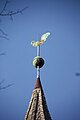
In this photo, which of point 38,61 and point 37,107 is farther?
point 38,61

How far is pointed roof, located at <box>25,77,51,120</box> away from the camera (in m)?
11.6

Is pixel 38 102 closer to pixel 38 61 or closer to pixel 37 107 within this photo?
pixel 37 107

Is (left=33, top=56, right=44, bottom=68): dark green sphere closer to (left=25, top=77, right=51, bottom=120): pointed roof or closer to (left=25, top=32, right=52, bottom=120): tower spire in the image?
(left=25, top=32, right=52, bottom=120): tower spire

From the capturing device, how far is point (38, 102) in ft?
39.7

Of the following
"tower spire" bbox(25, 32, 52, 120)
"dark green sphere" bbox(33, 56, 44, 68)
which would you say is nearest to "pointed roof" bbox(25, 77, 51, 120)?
"tower spire" bbox(25, 32, 52, 120)

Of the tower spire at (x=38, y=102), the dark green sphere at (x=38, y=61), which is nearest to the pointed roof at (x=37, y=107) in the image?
the tower spire at (x=38, y=102)

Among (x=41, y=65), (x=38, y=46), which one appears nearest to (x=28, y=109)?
(x=41, y=65)

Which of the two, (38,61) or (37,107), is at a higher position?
(38,61)

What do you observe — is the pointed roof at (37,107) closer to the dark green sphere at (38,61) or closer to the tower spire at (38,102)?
the tower spire at (38,102)

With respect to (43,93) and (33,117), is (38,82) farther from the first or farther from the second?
(33,117)

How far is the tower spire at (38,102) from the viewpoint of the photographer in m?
11.6

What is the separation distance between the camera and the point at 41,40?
13.2 meters

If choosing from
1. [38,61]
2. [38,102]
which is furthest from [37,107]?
[38,61]

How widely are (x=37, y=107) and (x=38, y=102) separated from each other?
29 cm
